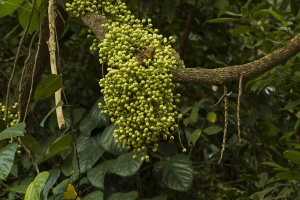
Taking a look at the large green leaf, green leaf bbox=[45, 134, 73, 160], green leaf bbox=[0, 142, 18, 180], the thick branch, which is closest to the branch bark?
the thick branch

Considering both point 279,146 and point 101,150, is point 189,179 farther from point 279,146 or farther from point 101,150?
point 279,146

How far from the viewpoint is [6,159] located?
140cm

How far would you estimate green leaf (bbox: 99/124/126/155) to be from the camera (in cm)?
216

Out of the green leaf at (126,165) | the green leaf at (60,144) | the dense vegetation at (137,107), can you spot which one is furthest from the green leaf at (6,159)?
the green leaf at (126,165)

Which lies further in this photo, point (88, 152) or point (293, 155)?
point (88, 152)

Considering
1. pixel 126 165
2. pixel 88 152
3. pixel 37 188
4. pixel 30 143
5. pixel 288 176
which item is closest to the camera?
pixel 37 188

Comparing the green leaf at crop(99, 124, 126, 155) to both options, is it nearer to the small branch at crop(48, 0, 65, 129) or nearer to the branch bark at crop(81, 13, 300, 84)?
the small branch at crop(48, 0, 65, 129)

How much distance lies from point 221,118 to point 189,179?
0.60m

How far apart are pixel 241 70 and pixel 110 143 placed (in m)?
0.86

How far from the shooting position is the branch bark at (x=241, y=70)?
140 cm

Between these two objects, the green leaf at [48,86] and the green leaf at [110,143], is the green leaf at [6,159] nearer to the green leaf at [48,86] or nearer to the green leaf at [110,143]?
the green leaf at [48,86]

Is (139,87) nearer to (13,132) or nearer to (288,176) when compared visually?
(13,132)

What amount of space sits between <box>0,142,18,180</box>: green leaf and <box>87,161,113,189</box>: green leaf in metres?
0.70

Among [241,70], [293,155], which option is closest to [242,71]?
[241,70]
